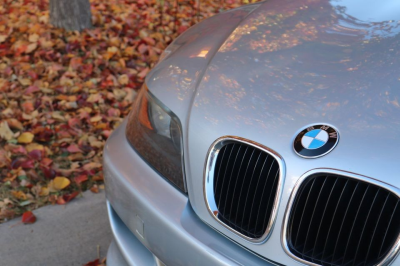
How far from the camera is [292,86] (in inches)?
66.3

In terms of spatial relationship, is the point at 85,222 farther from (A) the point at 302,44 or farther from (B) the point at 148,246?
(A) the point at 302,44

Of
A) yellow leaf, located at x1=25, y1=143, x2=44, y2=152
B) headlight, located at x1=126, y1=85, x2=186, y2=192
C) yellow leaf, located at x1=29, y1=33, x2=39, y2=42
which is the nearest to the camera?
headlight, located at x1=126, y1=85, x2=186, y2=192

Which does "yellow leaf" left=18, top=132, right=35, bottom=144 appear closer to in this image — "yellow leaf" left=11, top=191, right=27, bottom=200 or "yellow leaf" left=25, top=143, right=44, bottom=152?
"yellow leaf" left=25, top=143, right=44, bottom=152

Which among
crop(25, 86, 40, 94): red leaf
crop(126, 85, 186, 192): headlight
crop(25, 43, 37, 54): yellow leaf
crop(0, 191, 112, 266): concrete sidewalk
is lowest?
crop(0, 191, 112, 266): concrete sidewalk

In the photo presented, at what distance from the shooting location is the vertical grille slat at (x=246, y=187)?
1524 mm

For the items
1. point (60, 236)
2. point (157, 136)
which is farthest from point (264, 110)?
point (60, 236)

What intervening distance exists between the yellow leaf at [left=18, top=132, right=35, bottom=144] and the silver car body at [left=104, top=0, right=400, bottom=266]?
1388 mm

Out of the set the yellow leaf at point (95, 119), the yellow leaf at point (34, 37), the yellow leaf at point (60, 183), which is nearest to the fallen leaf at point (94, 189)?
the yellow leaf at point (60, 183)

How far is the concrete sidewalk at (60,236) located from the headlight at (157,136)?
0.84m

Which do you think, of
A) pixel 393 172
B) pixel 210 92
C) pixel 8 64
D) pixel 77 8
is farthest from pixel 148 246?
pixel 77 8

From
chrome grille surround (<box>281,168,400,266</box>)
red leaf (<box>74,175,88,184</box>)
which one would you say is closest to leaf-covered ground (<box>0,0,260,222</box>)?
red leaf (<box>74,175,88,184</box>)

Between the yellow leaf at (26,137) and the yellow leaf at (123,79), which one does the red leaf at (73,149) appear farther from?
the yellow leaf at (123,79)

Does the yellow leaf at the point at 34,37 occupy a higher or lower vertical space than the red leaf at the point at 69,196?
higher

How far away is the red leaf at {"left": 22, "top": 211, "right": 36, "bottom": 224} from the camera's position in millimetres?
2768
